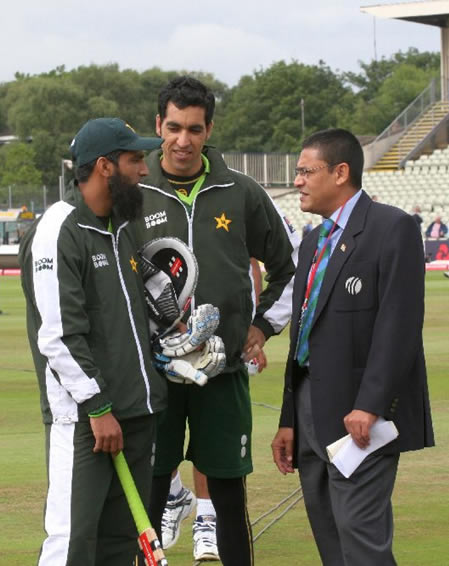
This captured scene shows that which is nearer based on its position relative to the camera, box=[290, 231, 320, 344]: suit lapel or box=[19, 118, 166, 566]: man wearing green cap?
box=[19, 118, 166, 566]: man wearing green cap

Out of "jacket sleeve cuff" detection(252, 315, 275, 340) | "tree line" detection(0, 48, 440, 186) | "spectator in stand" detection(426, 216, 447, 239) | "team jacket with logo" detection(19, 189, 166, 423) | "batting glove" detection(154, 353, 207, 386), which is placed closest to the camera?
"team jacket with logo" detection(19, 189, 166, 423)

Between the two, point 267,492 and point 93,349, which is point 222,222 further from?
point 267,492

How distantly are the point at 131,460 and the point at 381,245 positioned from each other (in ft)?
4.60

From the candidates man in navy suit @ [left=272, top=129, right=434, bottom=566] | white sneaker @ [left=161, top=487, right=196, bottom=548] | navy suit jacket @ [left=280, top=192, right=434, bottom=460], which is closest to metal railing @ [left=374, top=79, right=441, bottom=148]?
white sneaker @ [left=161, top=487, right=196, bottom=548]

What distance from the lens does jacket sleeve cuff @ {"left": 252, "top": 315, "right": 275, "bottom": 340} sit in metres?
6.70

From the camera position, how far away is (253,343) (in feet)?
21.5

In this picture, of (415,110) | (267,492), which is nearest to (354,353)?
(267,492)

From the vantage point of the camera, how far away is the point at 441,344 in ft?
A: 58.6

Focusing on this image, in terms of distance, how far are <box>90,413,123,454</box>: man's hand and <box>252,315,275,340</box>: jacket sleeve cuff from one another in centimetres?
154

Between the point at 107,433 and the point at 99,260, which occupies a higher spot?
the point at 99,260

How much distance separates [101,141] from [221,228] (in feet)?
3.42

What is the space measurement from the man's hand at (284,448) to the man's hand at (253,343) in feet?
2.47

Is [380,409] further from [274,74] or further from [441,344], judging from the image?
[274,74]

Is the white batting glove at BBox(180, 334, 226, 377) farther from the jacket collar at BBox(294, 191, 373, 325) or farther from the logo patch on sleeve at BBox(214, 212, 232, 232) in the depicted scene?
the logo patch on sleeve at BBox(214, 212, 232, 232)
